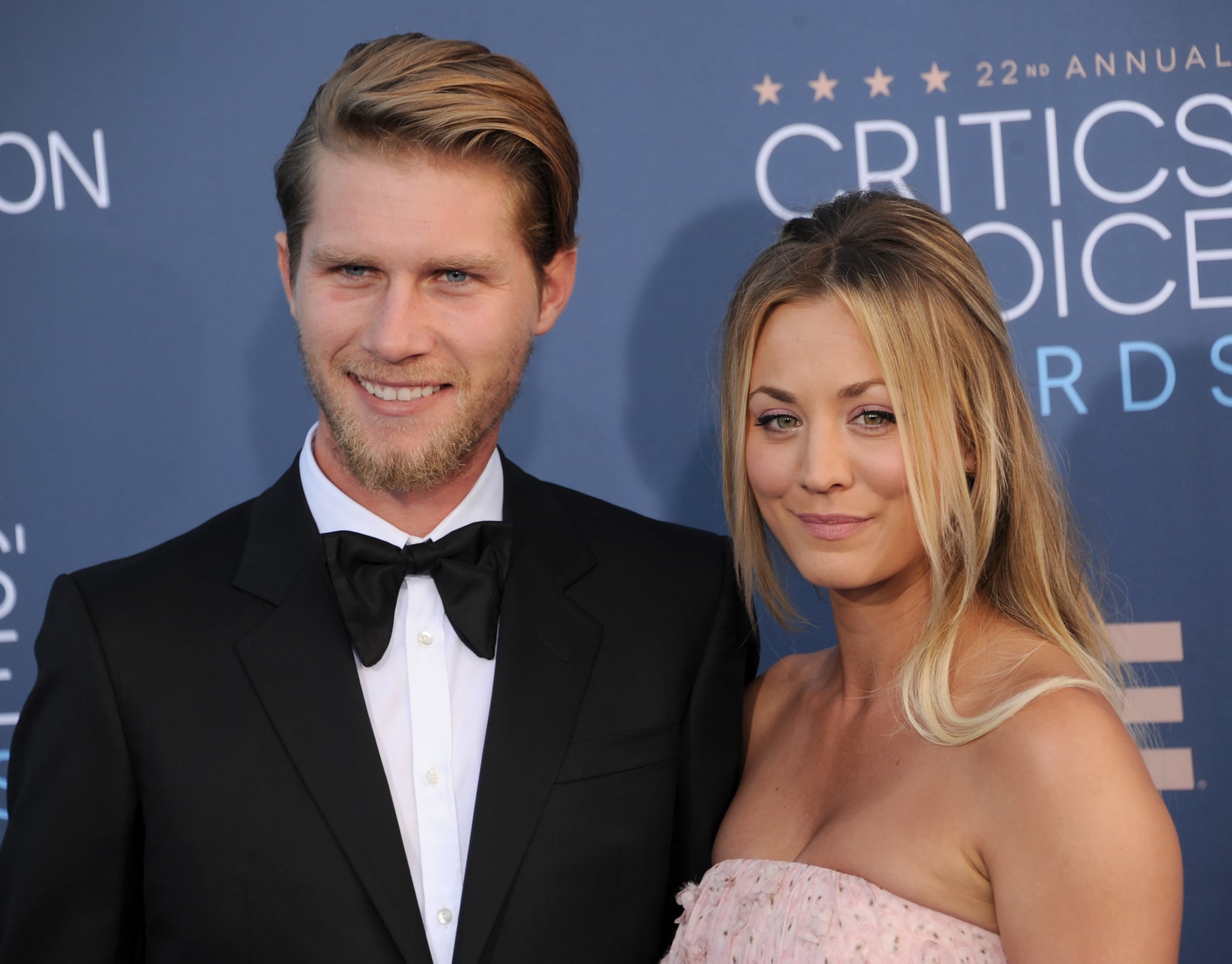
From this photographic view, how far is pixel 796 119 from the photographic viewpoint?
8.97ft

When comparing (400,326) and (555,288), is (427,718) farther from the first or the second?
(555,288)

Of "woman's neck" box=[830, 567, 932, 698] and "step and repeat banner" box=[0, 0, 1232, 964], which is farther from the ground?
"step and repeat banner" box=[0, 0, 1232, 964]

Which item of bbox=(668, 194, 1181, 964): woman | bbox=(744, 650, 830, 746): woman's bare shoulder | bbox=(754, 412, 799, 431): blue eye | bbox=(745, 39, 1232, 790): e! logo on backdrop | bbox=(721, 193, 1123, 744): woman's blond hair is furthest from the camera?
bbox=(745, 39, 1232, 790): e! logo on backdrop

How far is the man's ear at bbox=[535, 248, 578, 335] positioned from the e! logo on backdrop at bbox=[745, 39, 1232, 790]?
0.88 m

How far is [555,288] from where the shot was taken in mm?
2072

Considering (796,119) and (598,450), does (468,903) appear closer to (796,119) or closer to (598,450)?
(598,450)

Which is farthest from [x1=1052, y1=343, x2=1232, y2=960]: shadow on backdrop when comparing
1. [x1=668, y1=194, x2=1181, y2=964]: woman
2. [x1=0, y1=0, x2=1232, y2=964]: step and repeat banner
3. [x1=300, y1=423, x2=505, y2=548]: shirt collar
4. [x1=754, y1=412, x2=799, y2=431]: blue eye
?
[x1=300, y1=423, x2=505, y2=548]: shirt collar

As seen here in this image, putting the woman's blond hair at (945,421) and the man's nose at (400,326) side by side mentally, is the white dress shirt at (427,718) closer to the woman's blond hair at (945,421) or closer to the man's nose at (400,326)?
the man's nose at (400,326)

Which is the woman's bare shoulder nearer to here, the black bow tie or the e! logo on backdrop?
the black bow tie

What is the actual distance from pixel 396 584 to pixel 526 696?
24 centimetres

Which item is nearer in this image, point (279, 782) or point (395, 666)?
point (279, 782)

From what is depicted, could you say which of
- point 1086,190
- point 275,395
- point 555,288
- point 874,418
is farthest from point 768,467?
point 275,395

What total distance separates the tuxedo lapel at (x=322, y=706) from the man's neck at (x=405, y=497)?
87 mm

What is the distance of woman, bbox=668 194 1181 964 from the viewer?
1.60 m
